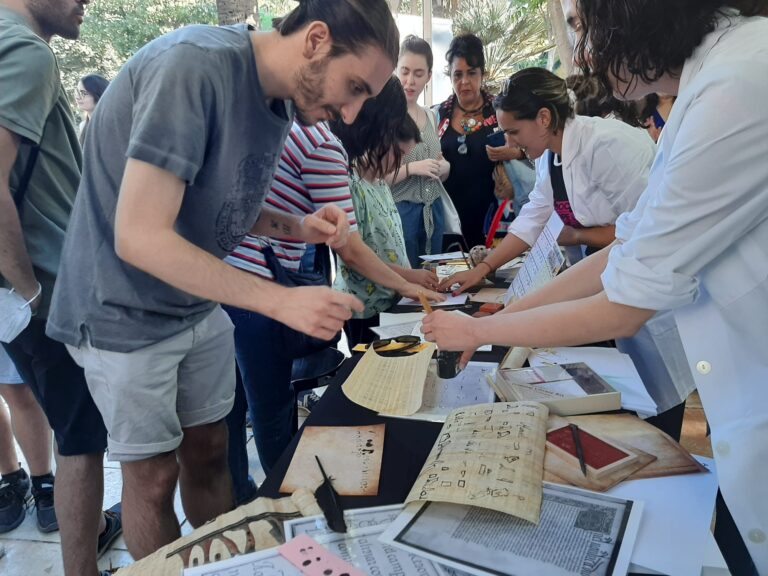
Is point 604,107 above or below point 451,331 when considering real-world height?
above

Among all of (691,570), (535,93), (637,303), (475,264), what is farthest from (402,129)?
(691,570)

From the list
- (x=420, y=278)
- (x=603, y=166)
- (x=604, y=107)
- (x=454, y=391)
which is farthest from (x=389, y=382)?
(x=604, y=107)

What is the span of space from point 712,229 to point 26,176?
5.11 feet

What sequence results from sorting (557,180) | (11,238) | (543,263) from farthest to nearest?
(557,180) → (543,263) → (11,238)

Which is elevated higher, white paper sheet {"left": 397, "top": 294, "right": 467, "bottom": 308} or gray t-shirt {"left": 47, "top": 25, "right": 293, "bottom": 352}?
gray t-shirt {"left": 47, "top": 25, "right": 293, "bottom": 352}

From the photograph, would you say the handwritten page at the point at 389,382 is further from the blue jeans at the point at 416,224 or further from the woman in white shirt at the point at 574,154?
the blue jeans at the point at 416,224

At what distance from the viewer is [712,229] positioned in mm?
749

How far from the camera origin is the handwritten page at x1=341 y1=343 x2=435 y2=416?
1105 millimetres

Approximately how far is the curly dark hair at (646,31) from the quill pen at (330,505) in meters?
0.86

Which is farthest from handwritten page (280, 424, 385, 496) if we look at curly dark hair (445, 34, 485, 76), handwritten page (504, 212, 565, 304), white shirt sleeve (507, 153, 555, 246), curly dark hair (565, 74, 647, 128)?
curly dark hair (445, 34, 485, 76)

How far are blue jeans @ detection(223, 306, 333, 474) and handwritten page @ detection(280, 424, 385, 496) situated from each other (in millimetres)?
493

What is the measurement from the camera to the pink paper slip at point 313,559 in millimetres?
656

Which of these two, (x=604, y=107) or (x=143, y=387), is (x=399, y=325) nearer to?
(x=143, y=387)

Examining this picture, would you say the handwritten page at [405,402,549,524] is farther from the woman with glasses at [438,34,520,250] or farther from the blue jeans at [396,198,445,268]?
the woman with glasses at [438,34,520,250]
